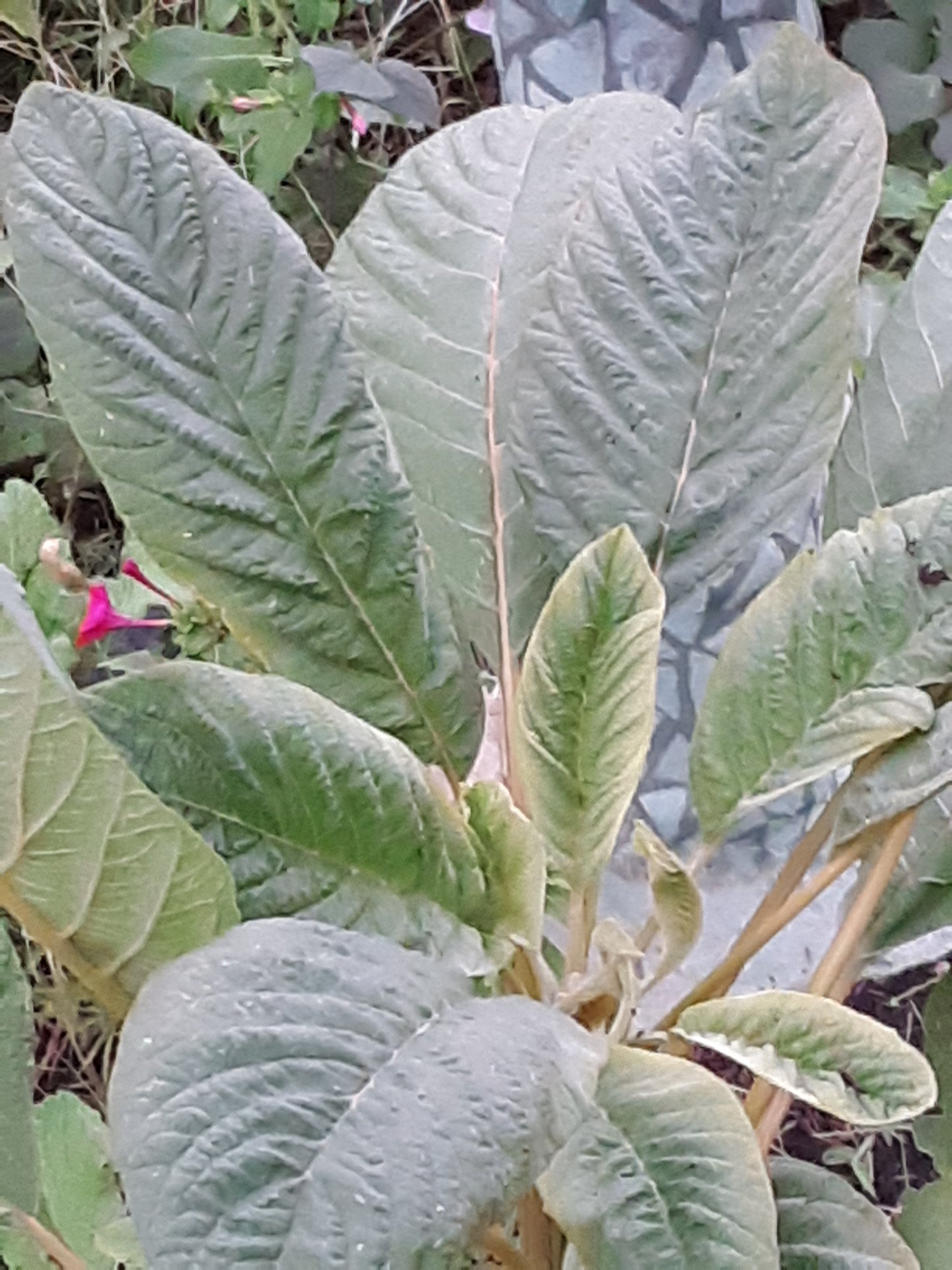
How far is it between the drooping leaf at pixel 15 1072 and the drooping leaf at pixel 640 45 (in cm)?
54

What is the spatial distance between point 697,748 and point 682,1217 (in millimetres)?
153

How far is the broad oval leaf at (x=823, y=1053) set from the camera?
0.34 meters

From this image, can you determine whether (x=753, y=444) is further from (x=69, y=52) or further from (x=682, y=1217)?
(x=69, y=52)

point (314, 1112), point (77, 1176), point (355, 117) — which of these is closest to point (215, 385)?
point (314, 1112)

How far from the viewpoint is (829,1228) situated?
44 centimetres

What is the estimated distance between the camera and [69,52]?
1.26m

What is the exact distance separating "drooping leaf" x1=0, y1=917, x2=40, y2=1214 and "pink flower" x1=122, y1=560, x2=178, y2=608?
290 mm

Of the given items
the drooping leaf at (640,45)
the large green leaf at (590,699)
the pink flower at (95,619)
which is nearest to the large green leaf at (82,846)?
the large green leaf at (590,699)

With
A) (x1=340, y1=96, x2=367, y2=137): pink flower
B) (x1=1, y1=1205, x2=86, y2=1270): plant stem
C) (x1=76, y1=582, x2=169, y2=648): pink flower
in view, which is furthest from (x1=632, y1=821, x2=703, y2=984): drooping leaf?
(x1=340, y1=96, x2=367, y2=137): pink flower

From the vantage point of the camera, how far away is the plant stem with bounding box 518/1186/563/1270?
439 mm

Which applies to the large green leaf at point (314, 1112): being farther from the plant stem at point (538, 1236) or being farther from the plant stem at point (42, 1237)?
the plant stem at point (42, 1237)

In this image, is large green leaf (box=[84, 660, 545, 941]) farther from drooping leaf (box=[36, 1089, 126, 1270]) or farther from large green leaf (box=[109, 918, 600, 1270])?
drooping leaf (box=[36, 1089, 126, 1270])

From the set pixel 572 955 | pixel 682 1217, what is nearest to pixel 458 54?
pixel 572 955

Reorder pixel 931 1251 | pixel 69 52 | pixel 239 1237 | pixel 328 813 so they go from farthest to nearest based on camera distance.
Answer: pixel 69 52 → pixel 931 1251 → pixel 328 813 → pixel 239 1237
